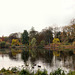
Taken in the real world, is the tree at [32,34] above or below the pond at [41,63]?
above

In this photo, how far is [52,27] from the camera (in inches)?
2432

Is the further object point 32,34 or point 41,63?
point 32,34

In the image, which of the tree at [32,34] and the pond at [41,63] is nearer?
the pond at [41,63]

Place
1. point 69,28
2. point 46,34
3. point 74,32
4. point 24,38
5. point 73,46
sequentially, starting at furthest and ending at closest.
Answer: point 24,38 < point 46,34 < point 73,46 < point 69,28 < point 74,32

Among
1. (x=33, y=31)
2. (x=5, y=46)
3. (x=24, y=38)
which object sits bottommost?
(x=5, y=46)

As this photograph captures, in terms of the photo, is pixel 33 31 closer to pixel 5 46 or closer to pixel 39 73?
pixel 5 46

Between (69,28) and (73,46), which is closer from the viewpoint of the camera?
(69,28)

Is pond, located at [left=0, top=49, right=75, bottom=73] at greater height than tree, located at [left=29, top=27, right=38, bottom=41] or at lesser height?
lesser

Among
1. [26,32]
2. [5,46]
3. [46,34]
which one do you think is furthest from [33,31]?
[5,46]

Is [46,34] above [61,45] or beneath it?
above

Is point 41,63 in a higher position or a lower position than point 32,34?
lower

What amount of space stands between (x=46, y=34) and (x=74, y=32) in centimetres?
3990

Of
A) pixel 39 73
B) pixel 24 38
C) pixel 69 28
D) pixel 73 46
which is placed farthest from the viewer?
pixel 24 38

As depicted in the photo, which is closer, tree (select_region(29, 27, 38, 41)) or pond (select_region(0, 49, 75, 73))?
pond (select_region(0, 49, 75, 73))
